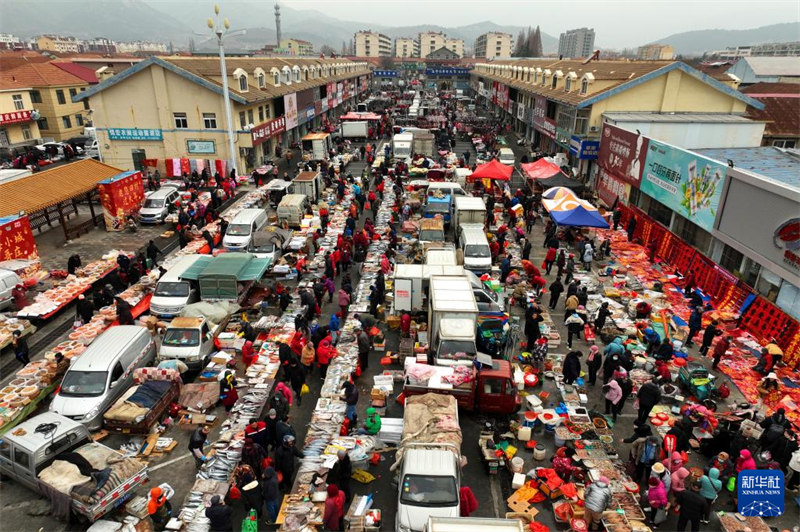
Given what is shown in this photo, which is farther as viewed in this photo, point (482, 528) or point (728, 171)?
point (728, 171)

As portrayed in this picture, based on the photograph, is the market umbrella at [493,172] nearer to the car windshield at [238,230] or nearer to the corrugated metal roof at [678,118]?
the corrugated metal roof at [678,118]

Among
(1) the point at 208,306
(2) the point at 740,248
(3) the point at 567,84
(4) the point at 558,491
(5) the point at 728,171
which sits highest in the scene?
(3) the point at 567,84

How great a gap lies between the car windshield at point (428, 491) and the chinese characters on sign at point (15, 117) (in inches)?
2096

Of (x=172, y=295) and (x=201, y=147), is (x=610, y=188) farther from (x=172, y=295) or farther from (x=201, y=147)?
(x=201, y=147)

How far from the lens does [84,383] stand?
12852 mm

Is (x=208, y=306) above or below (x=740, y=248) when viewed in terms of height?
below

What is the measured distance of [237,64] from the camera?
4181cm

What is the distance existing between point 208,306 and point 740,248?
1991 cm

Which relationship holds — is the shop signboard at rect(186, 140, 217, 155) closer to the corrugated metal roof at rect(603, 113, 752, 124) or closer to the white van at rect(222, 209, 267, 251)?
the white van at rect(222, 209, 267, 251)

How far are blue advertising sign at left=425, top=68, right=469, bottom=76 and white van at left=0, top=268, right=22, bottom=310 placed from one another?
4214 inches

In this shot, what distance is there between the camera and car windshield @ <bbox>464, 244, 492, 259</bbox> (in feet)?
70.5

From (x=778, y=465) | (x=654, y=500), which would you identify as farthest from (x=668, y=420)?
(x=654, y=500)

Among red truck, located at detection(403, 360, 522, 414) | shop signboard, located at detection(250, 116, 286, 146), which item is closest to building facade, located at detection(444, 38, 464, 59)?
shop signboard, located at detection(250, 116, 286, 146)

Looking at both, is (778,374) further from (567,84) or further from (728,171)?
(567,84)
